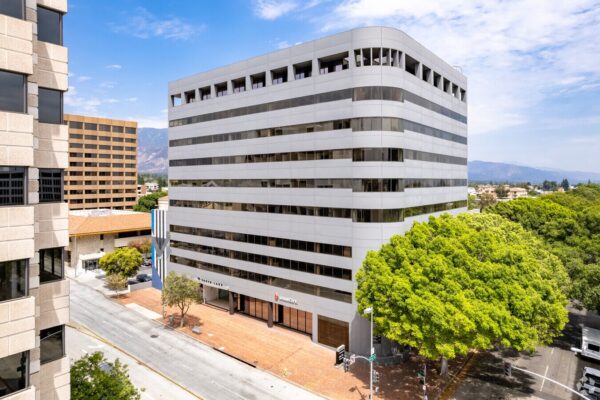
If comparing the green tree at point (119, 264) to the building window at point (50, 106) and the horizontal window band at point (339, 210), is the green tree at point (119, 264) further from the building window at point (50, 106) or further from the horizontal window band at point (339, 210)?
the building window at point (50, 106)

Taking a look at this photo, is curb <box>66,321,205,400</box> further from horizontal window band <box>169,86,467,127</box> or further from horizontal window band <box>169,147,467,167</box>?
horizontal window band <box>169,86,467,127</box>

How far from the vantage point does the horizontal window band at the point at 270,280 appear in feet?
129

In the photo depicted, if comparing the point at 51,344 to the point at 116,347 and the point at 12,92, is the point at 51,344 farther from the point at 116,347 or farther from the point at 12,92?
the point at 116,347

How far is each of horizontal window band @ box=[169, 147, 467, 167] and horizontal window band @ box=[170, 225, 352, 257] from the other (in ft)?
32.0

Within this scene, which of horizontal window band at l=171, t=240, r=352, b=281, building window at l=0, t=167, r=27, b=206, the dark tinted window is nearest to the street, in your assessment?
horizontal window band at l=171, t=240, r=352, b=281

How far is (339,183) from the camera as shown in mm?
39094

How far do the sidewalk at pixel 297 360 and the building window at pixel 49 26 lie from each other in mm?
31997

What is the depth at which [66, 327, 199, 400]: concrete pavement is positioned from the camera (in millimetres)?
31609

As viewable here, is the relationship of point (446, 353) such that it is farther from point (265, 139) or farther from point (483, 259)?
point (265, 139)

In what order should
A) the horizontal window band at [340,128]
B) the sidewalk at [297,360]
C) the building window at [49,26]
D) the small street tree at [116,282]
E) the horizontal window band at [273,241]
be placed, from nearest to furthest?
1. the building window at [49,26]
2. the sidewalk at [297,360]
3. the horizontal window band at [340,128]
4. the horizontal window band at [273,241]
5. the small street tree at [116,282]

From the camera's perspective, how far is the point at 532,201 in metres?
62.8

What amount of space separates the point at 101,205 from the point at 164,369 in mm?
107290

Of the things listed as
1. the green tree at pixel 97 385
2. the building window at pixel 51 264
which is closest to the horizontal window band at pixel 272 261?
the green tree at pixel 97 385

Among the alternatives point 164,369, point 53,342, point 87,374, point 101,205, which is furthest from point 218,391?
→ point 101,205
